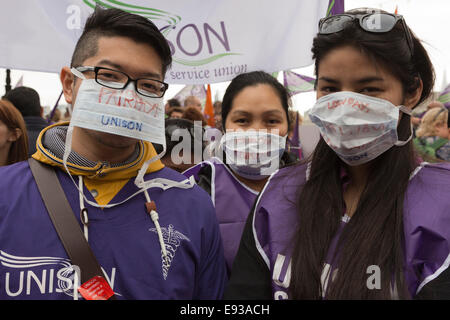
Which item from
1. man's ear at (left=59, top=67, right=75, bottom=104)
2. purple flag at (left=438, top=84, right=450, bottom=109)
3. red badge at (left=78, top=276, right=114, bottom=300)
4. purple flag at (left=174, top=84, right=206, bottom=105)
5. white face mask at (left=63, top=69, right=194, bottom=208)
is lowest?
purple flag at (left=174, top=84, right=206, bottom=105)

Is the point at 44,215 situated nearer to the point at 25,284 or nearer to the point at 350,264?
the point at 25,284

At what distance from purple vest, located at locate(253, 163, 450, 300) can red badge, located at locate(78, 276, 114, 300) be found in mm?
591

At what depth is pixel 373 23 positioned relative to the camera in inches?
65.2

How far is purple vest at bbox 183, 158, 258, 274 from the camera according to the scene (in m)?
2.36

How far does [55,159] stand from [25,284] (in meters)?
0.51

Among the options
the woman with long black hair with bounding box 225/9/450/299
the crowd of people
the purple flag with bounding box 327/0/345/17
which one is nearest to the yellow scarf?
the crowd of people

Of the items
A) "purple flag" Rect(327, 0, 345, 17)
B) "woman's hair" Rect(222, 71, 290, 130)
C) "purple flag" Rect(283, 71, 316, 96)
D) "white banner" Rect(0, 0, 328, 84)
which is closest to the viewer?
"woman's hair" Rect(222, 71, 290, 130)

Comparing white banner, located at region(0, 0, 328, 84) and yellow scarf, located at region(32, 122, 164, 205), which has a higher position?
white banner, located at region(0, 0, 328, 84)

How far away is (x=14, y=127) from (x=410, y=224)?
3.00 m

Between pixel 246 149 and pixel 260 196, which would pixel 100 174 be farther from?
pixel 246 149

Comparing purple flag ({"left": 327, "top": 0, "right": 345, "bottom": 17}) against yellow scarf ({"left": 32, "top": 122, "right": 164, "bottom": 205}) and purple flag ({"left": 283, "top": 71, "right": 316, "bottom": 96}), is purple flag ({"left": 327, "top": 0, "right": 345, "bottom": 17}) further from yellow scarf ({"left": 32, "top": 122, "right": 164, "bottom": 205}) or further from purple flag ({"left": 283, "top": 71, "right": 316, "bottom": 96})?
purple flag ({"left": 283, "top": 71, "right": 316, "bottom": 96})

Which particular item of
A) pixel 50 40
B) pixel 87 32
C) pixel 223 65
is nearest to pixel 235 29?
pixel 223 65

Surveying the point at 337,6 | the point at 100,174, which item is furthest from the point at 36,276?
the point at 337,6
